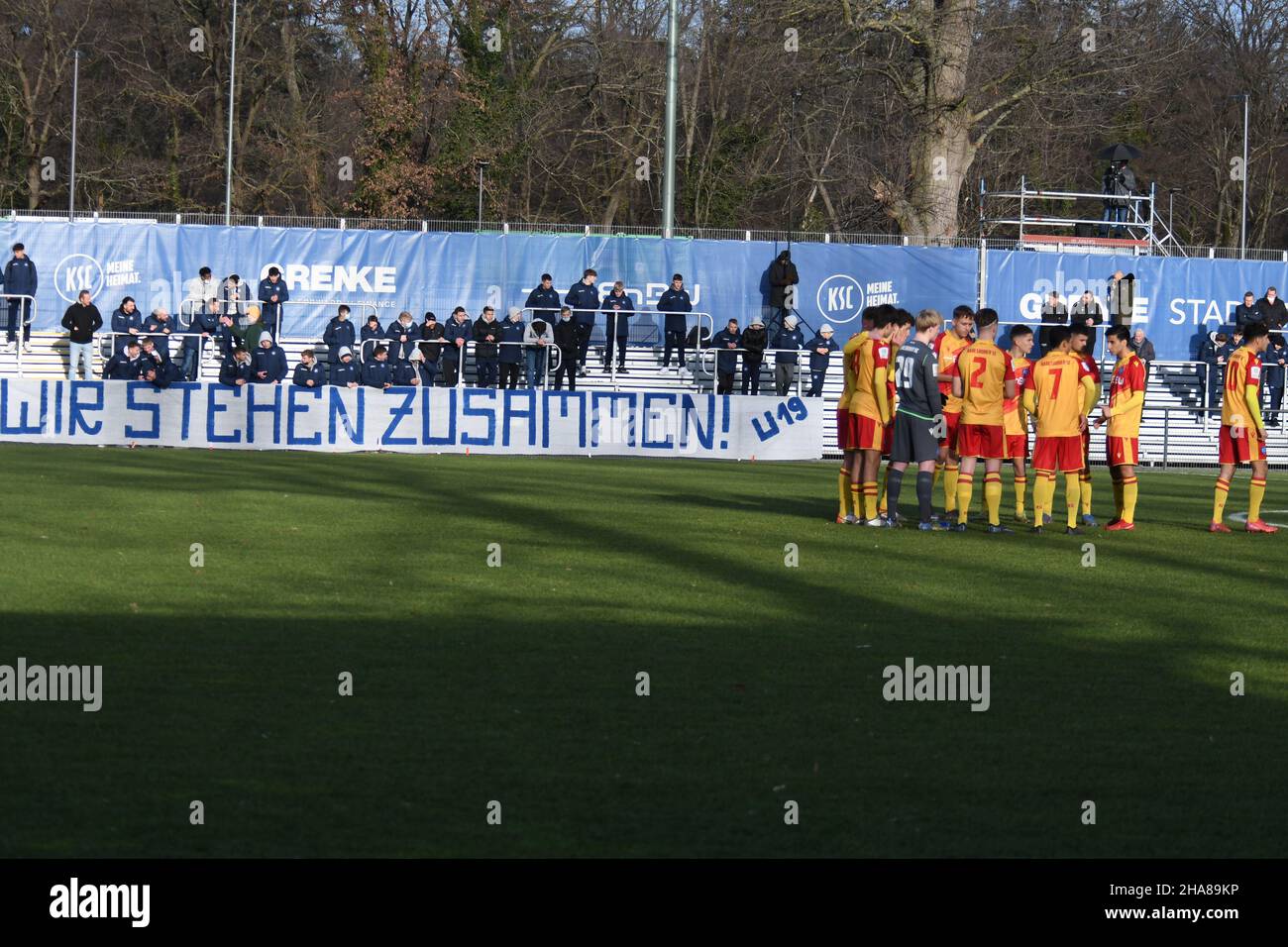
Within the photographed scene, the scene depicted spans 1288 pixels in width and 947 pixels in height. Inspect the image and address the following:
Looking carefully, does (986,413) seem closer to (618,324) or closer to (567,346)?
(567,346)

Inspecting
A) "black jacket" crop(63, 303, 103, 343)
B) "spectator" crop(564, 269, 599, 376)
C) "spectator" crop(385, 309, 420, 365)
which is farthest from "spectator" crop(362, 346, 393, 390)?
"black jacket" crop(63, 303, 103, 343)

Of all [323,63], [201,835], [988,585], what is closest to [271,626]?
[201,835]

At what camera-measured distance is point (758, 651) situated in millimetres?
10391

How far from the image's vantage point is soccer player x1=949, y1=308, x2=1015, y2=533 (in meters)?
17.8

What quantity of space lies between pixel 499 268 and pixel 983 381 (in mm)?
20124

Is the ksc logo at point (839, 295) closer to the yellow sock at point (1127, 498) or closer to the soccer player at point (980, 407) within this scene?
the yellow sock at point (1127, 498)

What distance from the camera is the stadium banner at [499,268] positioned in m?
36.3

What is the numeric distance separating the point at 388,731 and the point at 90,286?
98.3 feet

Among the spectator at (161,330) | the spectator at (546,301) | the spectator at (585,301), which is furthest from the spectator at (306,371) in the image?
the spectator at (585,301)

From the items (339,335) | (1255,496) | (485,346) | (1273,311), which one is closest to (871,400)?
(1255,496)

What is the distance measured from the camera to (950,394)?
Answer: 18.5m

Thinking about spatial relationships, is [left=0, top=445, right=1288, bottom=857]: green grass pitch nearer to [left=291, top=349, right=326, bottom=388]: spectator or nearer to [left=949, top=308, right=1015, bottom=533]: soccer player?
[left=949, top=308, right=1015, bottom=533]: soccer player

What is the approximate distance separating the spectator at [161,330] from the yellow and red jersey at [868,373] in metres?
17.8

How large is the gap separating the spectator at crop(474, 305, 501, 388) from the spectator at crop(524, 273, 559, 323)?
1.55 meters
